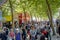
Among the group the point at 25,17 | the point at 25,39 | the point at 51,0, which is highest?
the point at 51,0

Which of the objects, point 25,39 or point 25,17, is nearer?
point 25,39

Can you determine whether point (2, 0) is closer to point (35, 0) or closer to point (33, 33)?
point (33, 33)

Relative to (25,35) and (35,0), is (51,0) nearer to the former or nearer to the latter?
(35,0)

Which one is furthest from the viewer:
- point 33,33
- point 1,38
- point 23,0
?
point 23,0

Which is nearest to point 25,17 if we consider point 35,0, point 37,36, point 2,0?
point 35,0

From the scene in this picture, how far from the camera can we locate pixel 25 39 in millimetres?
20797

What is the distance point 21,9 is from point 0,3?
39385 mm

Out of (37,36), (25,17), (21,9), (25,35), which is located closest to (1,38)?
→ (25,35)

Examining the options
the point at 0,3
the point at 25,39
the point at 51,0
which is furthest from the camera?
the point at 51,0

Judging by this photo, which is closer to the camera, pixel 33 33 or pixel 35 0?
pixel 33 33

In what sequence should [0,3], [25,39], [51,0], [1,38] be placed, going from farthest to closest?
[51,0] < [25,39] < [1,38] < [0,3]

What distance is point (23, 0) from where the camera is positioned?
36.5 m

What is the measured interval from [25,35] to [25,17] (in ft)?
42.4

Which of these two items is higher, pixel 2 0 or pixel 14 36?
pixel 2 0
